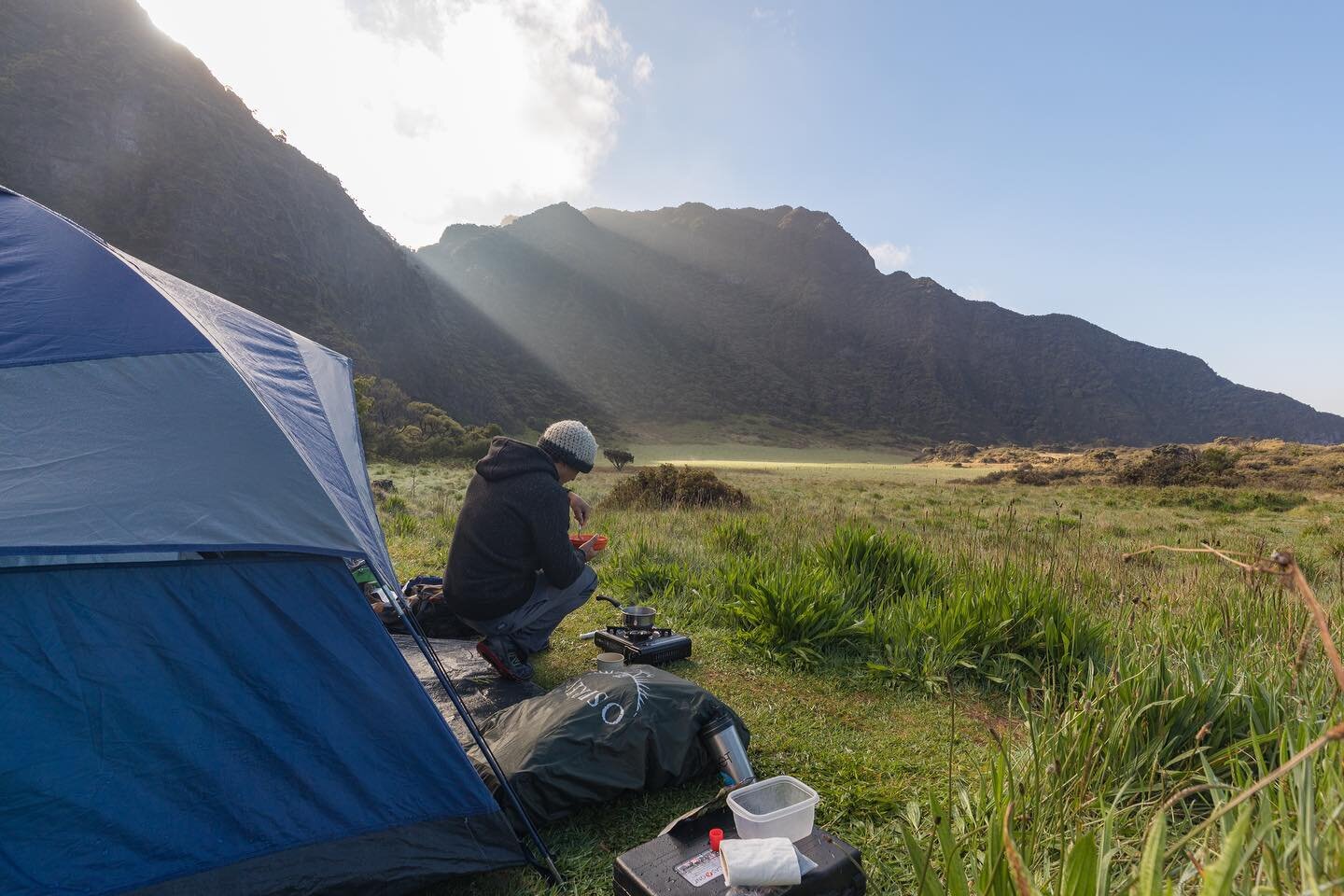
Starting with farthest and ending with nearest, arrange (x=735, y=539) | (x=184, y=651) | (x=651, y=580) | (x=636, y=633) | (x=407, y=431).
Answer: (x=407, y=431), (x=735, y=539), (x=651, y=580), (x=636, y=633), (x=184, y=651)

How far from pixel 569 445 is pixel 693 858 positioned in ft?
8.47

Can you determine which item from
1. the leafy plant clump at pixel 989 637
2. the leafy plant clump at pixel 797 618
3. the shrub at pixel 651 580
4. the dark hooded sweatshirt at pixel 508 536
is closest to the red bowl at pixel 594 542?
the dark hooded sweatshirt at pixel 508 536

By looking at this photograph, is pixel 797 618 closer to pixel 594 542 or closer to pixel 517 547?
pixel 594 542

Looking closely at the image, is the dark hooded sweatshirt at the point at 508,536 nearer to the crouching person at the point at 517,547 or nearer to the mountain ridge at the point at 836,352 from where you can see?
the crouching person at the point at 517,547

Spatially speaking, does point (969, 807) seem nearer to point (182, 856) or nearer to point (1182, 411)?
point (182, 856)

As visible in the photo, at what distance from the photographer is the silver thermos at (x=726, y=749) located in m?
3.17

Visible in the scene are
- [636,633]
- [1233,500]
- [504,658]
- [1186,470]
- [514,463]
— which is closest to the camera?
[514,463]

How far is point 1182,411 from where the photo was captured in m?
103

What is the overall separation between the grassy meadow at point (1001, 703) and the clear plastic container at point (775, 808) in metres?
0.42

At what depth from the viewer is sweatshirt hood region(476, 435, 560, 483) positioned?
13.9ft

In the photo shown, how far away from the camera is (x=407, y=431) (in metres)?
31.7

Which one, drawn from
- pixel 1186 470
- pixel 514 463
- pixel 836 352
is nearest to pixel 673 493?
pixel 514 463

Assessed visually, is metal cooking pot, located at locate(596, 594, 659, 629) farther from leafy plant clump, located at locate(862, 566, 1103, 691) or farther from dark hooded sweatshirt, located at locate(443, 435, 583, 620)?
leafy plant clump, located at locate(862, 566, 1103, 691)

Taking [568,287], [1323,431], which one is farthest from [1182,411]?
[568,287]
